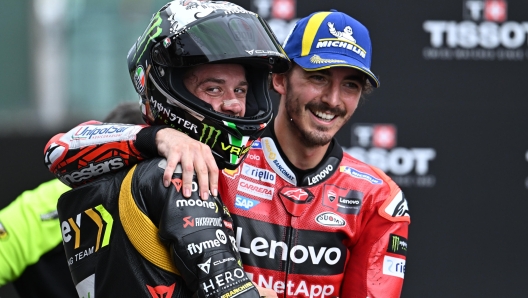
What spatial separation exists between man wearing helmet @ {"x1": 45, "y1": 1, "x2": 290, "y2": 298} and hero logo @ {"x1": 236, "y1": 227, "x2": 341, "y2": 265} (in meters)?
0.45

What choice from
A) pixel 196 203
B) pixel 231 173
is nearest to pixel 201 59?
pixel 196 203

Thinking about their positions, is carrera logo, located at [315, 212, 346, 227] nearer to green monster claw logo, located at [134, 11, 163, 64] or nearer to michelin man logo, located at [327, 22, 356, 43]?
michelin man logo, located at [327, 22, 356, 43]

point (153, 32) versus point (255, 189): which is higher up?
point (153, 32)

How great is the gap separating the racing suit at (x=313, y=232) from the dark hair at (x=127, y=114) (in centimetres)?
101

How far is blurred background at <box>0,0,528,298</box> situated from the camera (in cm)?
415

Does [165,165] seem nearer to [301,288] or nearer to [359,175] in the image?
[301,288]

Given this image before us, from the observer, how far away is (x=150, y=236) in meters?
1.78

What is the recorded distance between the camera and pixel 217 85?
2045 millimetres

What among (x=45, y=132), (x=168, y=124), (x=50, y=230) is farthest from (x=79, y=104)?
(x=168, y=124)

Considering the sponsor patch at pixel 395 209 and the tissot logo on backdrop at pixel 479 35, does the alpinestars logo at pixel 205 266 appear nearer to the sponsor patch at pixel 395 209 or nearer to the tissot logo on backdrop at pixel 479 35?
the sponsor patch at pixel 395 209

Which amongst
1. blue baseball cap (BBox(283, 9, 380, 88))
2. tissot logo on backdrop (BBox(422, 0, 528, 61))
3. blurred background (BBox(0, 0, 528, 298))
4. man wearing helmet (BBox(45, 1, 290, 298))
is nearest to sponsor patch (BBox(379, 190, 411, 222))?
blue baseball cap (BBox(283, 9, 380, 88))

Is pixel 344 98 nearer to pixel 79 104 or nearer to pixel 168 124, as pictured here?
pixel 168 124

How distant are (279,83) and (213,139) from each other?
30.3 inches

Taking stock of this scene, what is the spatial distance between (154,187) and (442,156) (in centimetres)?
267
